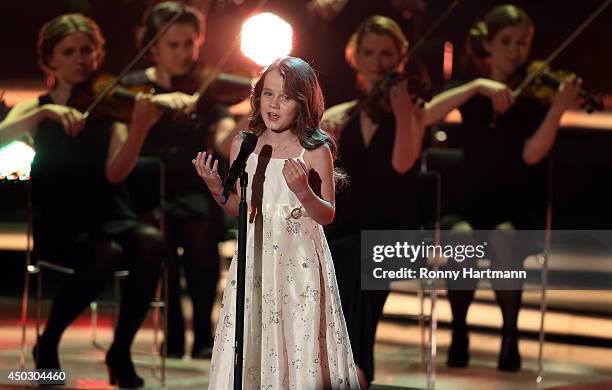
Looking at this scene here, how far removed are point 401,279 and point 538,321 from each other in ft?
2.63

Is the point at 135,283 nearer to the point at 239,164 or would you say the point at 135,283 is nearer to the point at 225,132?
the point at 225,132

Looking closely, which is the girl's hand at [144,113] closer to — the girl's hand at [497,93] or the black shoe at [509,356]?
the girl's hand at [497,93]

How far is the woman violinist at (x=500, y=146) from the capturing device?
5148 millimetres

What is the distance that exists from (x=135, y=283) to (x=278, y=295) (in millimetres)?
1658

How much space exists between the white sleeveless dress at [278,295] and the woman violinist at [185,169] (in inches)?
67.1

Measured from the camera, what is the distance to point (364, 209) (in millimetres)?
5023

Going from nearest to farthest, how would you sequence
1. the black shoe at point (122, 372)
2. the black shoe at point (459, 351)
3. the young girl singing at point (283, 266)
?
the young girl singing at point (283, 266) → the black shoe at point (122, 372) → the black shoe at point (459, 351)

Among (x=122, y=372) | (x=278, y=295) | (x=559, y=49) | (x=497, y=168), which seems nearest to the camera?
(x=278, y=295)

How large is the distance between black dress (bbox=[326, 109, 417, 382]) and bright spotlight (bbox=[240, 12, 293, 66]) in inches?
18.1

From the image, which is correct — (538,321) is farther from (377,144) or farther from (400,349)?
(377,144)

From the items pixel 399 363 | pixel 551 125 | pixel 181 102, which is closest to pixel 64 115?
pixel 181 102

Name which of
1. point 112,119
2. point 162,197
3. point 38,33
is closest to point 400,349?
point 162,197

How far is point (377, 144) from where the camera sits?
5.02 metres

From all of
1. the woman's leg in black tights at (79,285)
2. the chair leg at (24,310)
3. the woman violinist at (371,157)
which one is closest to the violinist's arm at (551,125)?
the woman violinist at (371,157)
